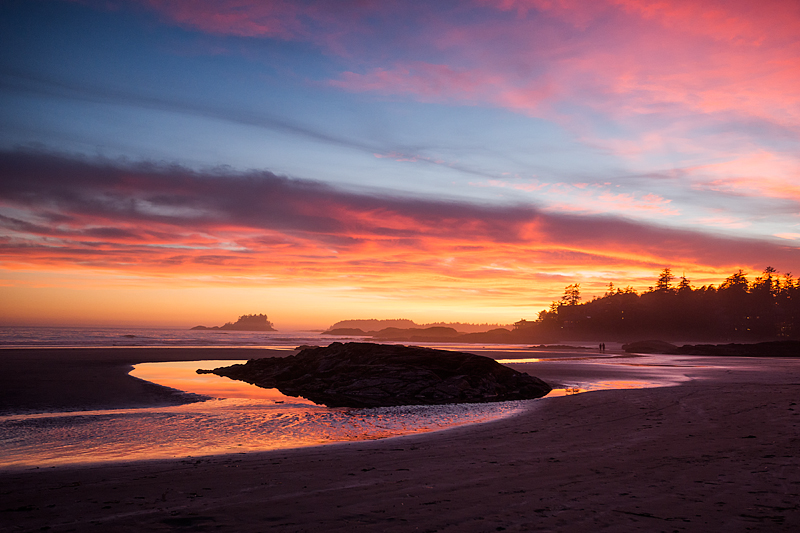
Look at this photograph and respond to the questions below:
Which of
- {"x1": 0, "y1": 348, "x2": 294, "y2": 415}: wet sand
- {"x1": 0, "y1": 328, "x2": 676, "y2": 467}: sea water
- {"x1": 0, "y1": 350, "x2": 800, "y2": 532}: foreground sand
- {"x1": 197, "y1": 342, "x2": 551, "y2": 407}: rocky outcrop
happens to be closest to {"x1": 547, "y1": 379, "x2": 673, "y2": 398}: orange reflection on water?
{"x1": 197, "y1": 342, "x2": 551, "y2": 407}: rocky outcrop

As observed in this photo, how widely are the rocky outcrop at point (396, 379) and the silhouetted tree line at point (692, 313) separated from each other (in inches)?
4284

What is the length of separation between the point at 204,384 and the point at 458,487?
1990 cm

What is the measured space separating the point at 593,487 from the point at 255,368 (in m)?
24.7

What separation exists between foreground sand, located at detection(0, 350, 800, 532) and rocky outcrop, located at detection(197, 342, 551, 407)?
7920 mm

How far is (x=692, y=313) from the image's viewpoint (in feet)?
362

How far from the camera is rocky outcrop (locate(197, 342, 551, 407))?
1898 cm

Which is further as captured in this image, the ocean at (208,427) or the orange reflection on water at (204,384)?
the orange reflection on water at (204,384)

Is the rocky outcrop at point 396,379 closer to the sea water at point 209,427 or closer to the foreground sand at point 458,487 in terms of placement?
the sea water at point 209,427

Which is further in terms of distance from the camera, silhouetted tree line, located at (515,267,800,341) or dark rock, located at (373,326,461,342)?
dark rock, located at (373,326,461,342)

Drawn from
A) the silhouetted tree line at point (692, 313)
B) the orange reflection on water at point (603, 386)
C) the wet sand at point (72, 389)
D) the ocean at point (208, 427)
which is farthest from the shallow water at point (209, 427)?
the silhouetted tree line at point (692, 313)

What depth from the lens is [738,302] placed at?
10469 cm

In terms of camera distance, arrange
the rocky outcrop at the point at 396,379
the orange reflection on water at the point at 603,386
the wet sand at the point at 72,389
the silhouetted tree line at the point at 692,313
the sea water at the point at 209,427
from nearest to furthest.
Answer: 1. the sea water at the point at 209,427
2. the wet sand at the point at 72,389
3. the rocky outcrop at the point at 396,379
4. the orange reflection on water at the point at 603,386
5. the silhouetted tree line at the point at 692,313

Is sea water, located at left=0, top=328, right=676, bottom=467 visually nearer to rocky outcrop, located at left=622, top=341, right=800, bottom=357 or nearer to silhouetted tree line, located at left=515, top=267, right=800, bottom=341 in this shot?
rocky outcrop, located at left=622, top=341, right=800, bottom=357

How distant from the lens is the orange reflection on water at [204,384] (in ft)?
63.0
